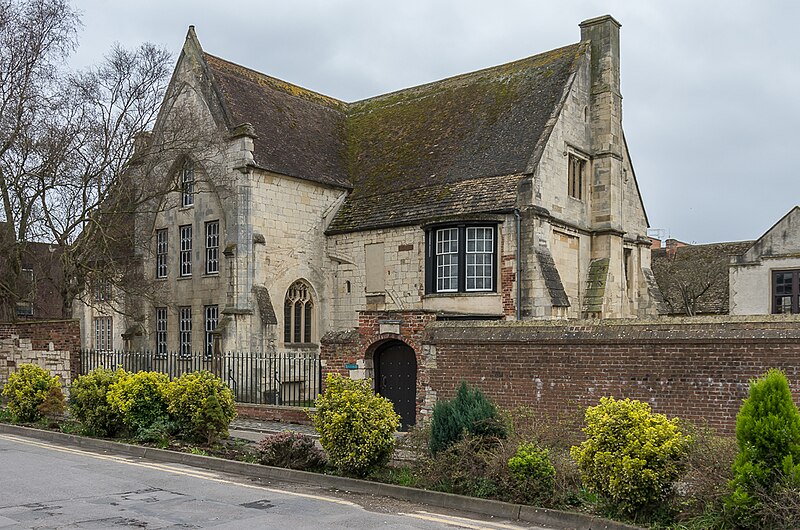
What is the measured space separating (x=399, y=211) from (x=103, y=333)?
755 inches

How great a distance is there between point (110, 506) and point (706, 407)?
9.29 metres

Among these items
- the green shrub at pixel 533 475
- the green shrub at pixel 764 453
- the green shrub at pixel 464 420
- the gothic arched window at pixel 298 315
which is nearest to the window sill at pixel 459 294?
the gothic arched window at pixel 298 315

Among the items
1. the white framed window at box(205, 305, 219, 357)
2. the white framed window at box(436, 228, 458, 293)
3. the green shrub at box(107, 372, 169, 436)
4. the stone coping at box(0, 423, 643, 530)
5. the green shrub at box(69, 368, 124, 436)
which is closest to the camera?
the stone coping at box(0, 423, 643, 530)

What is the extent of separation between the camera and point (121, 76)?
88.3 feet

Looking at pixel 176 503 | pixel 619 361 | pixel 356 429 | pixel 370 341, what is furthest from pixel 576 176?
pixel 176 503

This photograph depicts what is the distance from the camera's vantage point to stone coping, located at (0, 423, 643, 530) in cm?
988

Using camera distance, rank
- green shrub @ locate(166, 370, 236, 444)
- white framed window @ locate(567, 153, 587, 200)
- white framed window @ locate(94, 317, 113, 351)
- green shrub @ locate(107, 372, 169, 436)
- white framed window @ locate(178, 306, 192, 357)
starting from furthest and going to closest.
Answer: white framed window @ locate(94, 317, 113, 351), white framed window @ locate(178, 306, 192, 357), white framed window @ locate(567, 153, 587, 200), green shrub @ locate(107, 372, 169, 436), green shrub @ locate(166, 370, 236, 444)

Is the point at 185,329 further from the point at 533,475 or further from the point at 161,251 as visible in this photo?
the point at 533,475

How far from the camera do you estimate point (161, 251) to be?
104 feet

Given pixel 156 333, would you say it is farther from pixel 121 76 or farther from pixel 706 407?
pixel 706 407

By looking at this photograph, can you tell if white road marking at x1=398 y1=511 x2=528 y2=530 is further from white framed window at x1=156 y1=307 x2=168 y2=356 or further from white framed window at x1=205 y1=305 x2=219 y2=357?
white framed window at x1=156 y1=307 x2=168 y2=356

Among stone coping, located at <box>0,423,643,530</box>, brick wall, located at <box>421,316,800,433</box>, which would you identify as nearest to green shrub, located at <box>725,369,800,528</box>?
stone coping, located at <box>0,423,643,530</box>

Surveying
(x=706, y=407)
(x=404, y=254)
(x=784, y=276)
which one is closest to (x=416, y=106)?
(x=404, y=254)

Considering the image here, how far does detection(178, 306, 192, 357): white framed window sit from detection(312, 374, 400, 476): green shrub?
18585 mm
